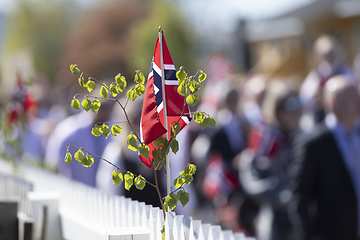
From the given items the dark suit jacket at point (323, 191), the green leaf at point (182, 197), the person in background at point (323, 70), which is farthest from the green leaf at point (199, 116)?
the person in background at point (323, 70)

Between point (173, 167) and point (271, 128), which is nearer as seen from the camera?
point (271, 128)

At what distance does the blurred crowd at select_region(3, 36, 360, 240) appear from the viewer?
3.76 metres

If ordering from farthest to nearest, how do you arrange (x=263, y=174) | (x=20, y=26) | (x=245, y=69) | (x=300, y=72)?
1. (x=20, y=26)
2. (x=245, y=69)
3. (x=300, y=72)
4. (x=263, y=174)

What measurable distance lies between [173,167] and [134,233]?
4.24 meters

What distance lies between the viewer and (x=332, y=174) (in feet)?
12.2

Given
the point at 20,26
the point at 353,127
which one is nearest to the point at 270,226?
the point at 353,127

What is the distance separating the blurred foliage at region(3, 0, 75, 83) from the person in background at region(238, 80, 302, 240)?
48.9m

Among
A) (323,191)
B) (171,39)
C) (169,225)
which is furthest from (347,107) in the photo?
(171,39)

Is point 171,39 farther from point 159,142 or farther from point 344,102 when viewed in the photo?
point 159,142

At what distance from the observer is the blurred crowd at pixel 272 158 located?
376cm

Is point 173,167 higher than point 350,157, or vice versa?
point 173,167

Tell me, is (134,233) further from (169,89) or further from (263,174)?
(263,174)

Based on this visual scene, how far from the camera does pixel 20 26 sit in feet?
176

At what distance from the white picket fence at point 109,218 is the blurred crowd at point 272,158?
0.80ft
